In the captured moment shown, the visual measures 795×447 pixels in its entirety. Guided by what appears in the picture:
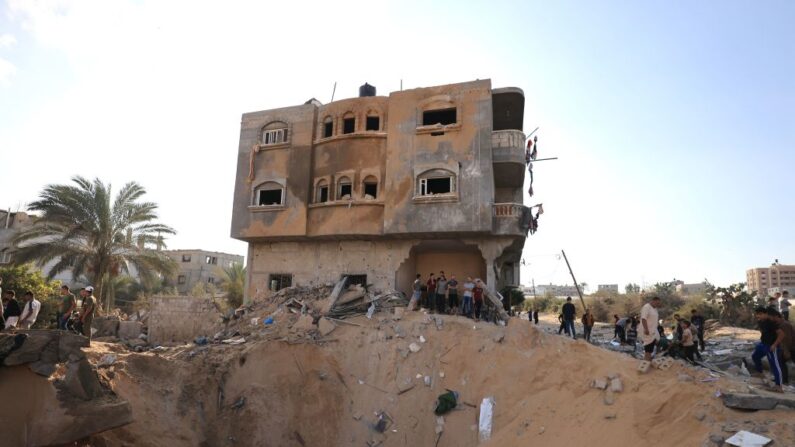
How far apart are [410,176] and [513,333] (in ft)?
26.6

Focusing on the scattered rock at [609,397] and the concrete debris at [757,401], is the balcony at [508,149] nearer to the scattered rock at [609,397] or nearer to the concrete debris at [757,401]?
the scattered rock at [609,397]

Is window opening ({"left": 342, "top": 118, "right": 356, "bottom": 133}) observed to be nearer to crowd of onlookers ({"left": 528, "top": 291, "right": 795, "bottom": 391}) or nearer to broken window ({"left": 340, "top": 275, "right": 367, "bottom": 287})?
broken window ({"left": 340, "top": 275, "right": 367, "bottom": 287})

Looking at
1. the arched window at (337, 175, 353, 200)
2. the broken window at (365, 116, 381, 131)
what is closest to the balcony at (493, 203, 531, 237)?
the arched window at (337, 175, 353, 200)

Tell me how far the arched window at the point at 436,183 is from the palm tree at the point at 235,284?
16779 mm

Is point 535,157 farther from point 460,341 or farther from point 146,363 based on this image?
point 146,363

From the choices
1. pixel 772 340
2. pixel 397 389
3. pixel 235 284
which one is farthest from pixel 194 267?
pixel 772 340

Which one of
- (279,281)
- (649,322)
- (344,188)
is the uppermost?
(344,188)

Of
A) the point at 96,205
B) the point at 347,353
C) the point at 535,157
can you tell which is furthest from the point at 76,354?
the point at 535,157

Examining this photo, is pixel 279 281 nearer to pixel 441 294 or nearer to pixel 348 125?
pixel 348 125

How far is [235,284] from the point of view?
3275cm

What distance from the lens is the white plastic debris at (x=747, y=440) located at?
21.9 feet

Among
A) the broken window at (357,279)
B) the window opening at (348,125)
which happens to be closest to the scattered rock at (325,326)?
the broken window at (357,279)

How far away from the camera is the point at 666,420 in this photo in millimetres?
8266

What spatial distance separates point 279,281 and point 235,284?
1339 centimetres
